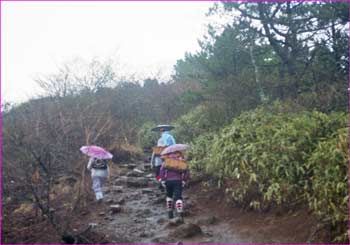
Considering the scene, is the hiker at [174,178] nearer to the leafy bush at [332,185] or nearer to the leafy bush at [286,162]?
the leafy bush at [286,162]

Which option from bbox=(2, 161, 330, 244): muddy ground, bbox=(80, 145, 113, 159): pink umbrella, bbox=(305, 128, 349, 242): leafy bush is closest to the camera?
bbox=(305, 128, 349, 242): leafy bush

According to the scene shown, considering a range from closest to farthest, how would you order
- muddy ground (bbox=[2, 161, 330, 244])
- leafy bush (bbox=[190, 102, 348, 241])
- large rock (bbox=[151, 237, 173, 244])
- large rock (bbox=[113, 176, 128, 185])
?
leafy bush (bbox=[190, 102, 348, 241])
muddy ground (bbox=[2, 161, 330, 244])
large rock (bbox=[151, 237, 173, 244])
large rock (bbox=[113, 176, 128, 185])

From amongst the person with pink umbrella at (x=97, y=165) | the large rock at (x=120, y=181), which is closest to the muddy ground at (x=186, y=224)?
the person with pink umbrella at (x=97, y=165)

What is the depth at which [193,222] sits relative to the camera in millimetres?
7250

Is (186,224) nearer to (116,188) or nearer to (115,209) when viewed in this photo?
(115,209)

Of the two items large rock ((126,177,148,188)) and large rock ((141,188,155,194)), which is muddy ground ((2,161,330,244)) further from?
large rock ((126,177,148,188))

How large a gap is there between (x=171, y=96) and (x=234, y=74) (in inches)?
302

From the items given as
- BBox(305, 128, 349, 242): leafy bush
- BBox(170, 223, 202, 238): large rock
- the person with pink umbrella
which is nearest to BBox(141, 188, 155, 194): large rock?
the person with pink umbrella

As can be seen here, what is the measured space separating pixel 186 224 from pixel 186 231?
0.70 feet

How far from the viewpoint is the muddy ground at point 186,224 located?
6.12 metres

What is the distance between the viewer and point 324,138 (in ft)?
22.2

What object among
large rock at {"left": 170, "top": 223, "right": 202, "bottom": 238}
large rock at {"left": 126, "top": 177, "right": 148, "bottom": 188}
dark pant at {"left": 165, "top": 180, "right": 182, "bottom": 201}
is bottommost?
large rock at {"left": 170, "top": 223, "right": 202, "bottom": 238}

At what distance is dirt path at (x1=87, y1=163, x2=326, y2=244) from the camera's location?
6173 millimetres

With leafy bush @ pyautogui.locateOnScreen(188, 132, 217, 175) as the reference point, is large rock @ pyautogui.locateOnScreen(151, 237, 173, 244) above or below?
below
